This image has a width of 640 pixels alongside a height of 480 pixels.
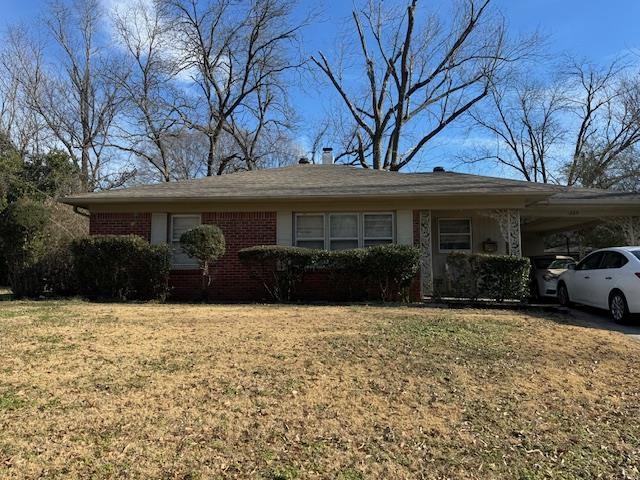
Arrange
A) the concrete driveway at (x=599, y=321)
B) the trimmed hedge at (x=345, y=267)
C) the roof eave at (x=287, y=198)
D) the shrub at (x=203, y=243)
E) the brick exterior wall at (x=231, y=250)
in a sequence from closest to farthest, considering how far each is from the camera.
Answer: the concrete driveway at (x=599, y=321)
the trimmed hedge at (x=345, y=267)
the shrub at (x=203, y=243)
the roof eave at (x=287, y=198)
the brick exterior wall at (x=231, y=250)

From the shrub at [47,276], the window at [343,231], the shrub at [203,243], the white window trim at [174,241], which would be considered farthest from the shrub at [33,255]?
the window at [343,231]

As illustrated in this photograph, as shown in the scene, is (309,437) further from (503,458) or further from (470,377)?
(470,377)

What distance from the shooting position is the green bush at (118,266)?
11.6 meters

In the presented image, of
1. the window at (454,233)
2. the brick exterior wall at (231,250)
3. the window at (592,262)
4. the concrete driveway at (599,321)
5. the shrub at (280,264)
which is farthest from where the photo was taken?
the window at (454,233)

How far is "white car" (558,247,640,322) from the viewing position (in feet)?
29.7

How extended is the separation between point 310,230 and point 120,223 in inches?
193

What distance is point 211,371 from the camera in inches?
211

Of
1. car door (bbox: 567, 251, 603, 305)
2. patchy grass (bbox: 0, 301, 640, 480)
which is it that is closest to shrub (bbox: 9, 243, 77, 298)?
patchy grass (bbox: 0, 301, 640, 480)

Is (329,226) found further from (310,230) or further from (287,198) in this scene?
(287,198)

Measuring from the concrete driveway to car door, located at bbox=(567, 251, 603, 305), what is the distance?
0.28 metres

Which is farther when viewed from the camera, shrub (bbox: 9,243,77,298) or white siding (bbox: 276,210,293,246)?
white siding (bbox: 276,210,293,246)

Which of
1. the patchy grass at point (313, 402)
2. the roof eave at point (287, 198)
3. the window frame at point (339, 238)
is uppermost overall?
the roof eave at point (287, 198)

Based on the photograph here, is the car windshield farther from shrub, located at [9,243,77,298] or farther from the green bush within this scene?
shrub, located at [9,243,77,298]

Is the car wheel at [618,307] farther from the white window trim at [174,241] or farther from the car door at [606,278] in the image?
the white window trim at [174,241]
